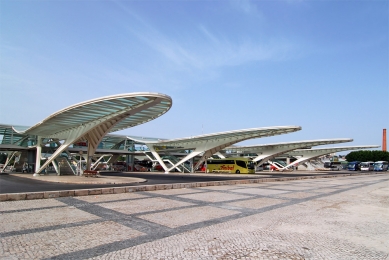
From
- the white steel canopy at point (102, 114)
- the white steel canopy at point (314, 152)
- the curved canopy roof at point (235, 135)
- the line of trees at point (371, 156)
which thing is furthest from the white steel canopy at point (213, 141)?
the line of trees at point (371, 156)

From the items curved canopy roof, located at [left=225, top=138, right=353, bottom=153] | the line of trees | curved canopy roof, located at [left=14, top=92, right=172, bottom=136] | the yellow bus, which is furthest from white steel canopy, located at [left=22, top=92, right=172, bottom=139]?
the line of trees

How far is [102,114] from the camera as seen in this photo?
21078mm

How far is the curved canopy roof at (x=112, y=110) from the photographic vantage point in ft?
54.7

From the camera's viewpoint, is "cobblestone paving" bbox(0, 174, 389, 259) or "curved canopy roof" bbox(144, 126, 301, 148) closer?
"cobblestone paving" bbox(0, 174, 389, 259)

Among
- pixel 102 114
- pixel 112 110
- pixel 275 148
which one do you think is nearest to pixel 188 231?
pixel 112 110

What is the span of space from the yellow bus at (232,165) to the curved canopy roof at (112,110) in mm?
18787

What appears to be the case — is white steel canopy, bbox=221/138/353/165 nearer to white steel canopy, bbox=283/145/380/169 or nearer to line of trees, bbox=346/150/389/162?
white steel canopy, bbox=283/145/380/169

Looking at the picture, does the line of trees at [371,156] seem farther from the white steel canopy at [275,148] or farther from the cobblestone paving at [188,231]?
the cobblestone paving at [188,231]

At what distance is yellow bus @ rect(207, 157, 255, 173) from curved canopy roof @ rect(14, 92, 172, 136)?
61.6 feet

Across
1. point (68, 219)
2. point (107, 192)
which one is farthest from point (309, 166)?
point (68, 219)

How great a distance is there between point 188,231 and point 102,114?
1649 centimetres

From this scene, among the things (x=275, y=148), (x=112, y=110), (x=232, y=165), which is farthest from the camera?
(x=275, y=148)

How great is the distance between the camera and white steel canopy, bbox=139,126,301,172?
3000 cm

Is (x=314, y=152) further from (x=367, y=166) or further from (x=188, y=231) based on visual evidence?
(x=188, y=231)
